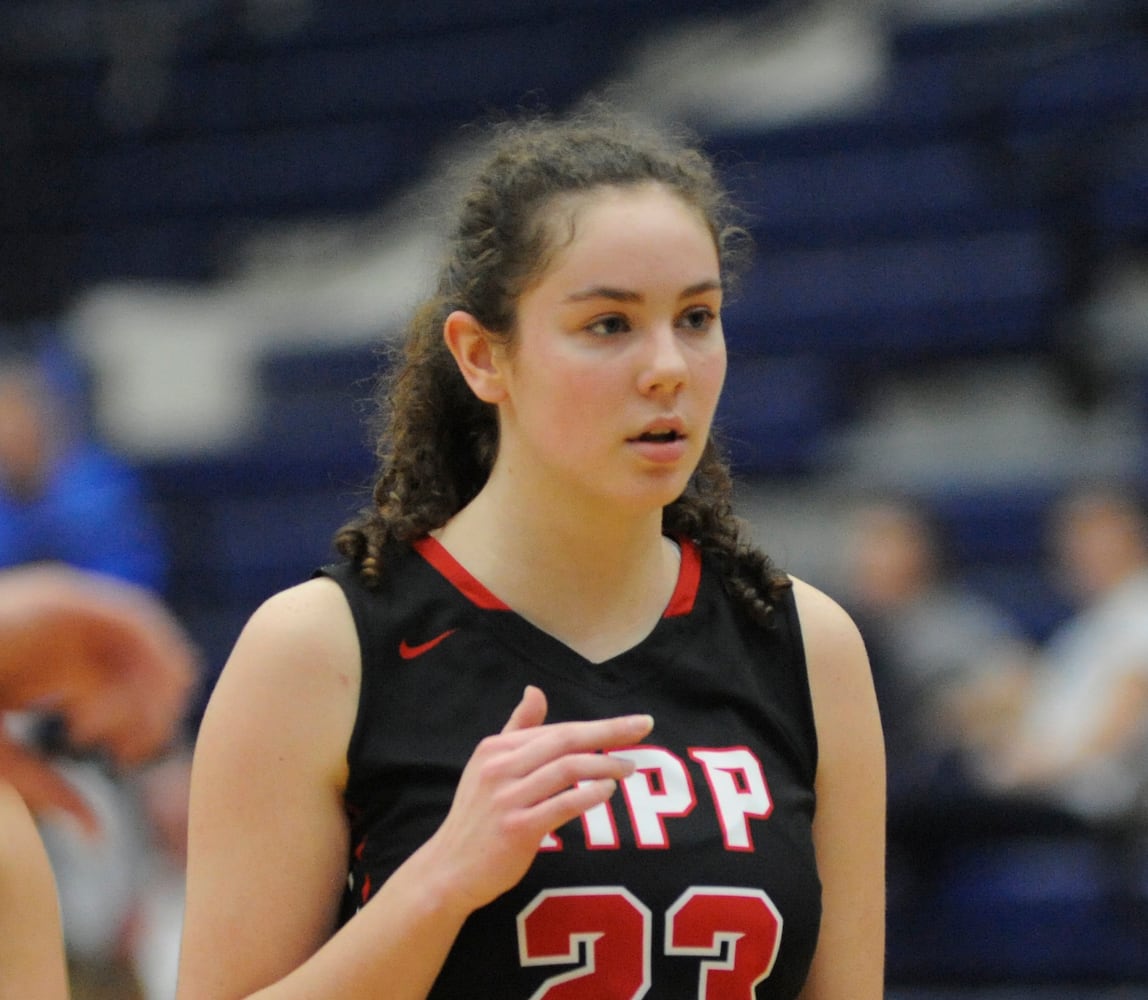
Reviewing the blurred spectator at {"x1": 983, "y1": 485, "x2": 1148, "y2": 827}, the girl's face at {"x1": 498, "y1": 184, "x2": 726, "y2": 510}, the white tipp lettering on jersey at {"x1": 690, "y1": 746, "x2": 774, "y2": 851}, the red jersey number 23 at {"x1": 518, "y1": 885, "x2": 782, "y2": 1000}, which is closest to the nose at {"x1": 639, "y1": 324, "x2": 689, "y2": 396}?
the girl's face at {"x1": 498, "y1": 184, "x2": 726, "y2": 510}

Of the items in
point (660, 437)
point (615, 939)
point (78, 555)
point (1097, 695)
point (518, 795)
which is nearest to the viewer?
point (518, 795)

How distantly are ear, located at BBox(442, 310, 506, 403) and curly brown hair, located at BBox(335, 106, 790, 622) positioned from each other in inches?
0.7

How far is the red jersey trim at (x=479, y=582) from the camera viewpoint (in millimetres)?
1979

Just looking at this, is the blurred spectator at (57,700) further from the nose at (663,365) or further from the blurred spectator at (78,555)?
the nose at (663,365)

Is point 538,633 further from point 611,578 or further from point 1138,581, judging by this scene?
point 1138,581

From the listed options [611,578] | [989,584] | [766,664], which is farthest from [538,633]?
[989,584]

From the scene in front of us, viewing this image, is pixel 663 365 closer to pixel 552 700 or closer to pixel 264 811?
pixel 552 700

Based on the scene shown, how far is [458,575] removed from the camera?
199cm

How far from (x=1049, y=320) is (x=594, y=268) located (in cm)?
578

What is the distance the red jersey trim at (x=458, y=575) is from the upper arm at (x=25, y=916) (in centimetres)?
50

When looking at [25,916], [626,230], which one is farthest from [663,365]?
[25,916]

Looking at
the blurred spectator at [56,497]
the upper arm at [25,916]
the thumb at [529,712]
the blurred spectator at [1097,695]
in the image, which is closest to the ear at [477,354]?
the thumb at [529,712]

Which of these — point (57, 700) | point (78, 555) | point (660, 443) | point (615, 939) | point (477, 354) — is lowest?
point (615, 939)

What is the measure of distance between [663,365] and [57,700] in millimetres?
706
